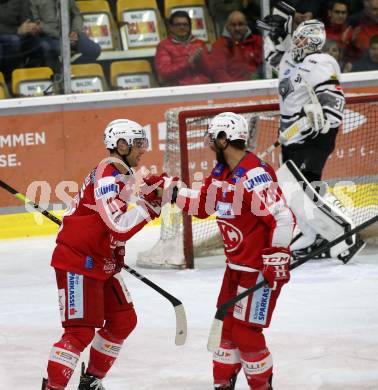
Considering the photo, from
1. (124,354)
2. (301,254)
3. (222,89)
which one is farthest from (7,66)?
(124,354)

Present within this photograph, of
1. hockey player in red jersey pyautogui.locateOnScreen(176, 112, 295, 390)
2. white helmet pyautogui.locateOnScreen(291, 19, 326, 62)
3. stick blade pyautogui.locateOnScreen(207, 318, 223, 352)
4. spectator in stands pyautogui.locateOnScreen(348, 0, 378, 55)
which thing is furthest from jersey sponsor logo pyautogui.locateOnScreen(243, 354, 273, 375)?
spectator in stands pyautogui.locateOnScreen(348, 0, 378, 55)

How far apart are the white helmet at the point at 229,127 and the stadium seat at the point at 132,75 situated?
13.7 feet

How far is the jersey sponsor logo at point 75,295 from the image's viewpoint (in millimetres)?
4152

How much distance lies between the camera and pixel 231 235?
4.15 metres

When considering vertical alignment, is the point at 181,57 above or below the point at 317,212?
above

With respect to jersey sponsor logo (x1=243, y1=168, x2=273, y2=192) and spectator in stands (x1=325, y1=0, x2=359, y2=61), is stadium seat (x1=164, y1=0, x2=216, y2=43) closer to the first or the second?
spectator in stands (x1=325, y1=0, x2=359, y2=61)

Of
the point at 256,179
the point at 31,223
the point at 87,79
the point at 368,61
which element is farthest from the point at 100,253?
the point at 368,61

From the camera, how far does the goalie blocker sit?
6.88 metres

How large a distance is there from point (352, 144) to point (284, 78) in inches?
43.0

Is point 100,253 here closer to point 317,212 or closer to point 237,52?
point 317,212

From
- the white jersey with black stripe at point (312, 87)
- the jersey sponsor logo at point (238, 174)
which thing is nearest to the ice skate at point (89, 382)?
the jersey sponsor logo at point (238, 174)

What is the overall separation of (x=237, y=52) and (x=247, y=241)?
4.61 m

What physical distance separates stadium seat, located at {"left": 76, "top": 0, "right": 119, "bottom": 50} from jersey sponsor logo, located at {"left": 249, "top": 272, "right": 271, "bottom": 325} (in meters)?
4.54

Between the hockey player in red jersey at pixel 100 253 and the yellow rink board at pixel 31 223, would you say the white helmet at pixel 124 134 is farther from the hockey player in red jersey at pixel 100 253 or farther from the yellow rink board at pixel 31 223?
the yellow rink board at pixel 31 223
